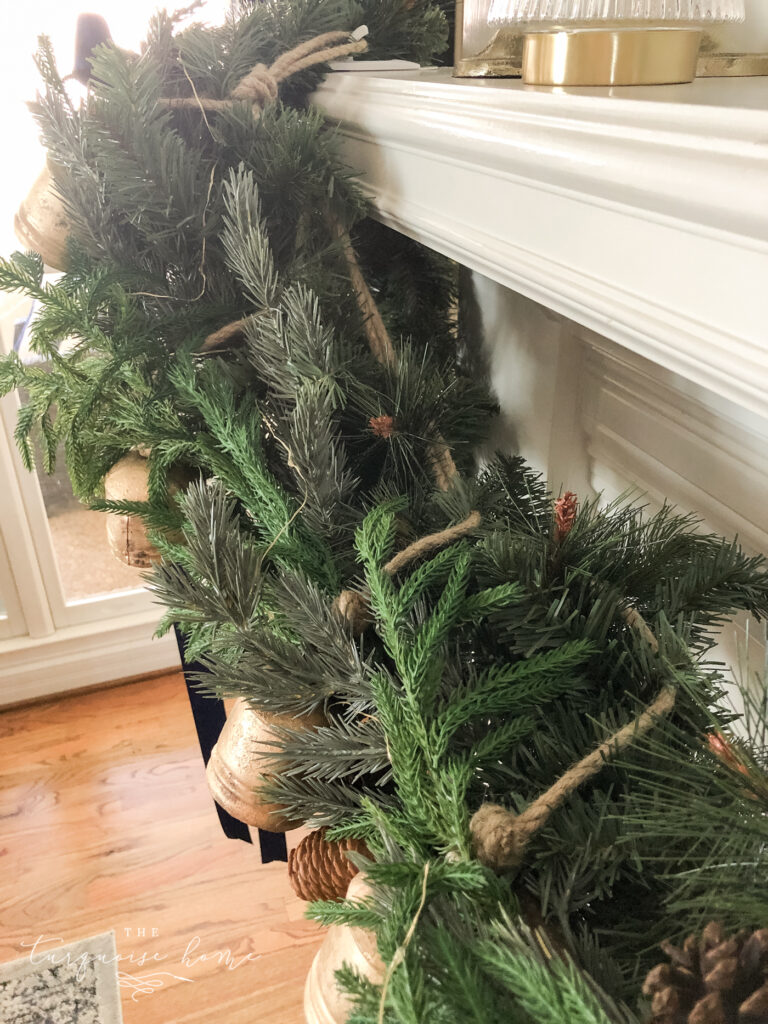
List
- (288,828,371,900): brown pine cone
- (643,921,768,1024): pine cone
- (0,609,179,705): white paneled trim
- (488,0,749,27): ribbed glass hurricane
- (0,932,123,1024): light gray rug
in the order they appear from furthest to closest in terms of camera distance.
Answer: (0,609,179,705): white paneled trim, (0,932,123,1024): light gray rug, (288,828,371,900): brown pine cone, (488,0,749,27): ribbed glass hurricane, (643,921,768,1024): pine cone

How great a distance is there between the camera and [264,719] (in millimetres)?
479

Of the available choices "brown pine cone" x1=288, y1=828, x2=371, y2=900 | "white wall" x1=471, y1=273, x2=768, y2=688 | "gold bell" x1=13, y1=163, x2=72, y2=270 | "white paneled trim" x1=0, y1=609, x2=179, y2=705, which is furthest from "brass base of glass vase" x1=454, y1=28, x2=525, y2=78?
"white paneled trim" x1=0, y1=609, x2=179, y2=705

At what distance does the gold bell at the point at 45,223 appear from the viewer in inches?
27.1

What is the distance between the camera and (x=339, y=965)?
1.35ft

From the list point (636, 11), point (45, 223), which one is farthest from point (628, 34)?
point (45, 223)

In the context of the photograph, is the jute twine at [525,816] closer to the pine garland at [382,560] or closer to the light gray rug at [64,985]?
the pine garland at [382,560]

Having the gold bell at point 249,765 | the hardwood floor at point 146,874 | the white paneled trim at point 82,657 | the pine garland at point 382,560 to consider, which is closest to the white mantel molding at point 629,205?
the pine garland at point 382,560

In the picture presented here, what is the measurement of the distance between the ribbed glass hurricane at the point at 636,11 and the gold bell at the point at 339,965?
0.43 metres

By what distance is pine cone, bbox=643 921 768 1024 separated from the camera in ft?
0.79

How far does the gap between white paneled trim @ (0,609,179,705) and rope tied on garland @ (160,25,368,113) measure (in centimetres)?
125

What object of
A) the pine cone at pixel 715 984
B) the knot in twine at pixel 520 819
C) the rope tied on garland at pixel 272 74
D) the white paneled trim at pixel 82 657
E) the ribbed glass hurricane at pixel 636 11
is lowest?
the white paneled trim at pixel 82 657

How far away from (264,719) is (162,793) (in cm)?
117

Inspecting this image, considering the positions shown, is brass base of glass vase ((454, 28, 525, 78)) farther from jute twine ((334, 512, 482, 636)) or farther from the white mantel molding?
jute twine ((334, 512, 482, 636))

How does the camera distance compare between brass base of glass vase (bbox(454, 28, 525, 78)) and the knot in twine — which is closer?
the knot in twine
